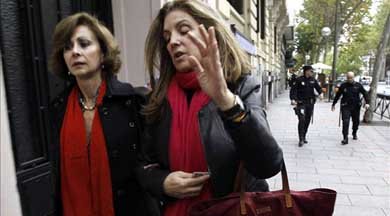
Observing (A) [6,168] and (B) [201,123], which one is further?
(A) [6,168]

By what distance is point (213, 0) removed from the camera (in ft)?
20.5

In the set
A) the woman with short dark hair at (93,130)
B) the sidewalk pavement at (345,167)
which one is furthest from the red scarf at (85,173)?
the sidewalk pavement at (345,167)

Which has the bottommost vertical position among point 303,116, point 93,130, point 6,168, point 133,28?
point 303,116

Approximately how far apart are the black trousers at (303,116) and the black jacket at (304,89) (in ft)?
0.59

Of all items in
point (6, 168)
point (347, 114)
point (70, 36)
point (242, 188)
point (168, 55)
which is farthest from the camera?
point (347, 114)

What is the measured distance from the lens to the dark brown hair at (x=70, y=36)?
2145 millimetres

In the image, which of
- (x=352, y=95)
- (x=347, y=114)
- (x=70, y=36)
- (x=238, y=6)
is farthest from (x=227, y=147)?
(x=238, y=6)

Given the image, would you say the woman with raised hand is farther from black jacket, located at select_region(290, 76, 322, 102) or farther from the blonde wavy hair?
black jacket, located at select_region(290, 76, 322, 102)

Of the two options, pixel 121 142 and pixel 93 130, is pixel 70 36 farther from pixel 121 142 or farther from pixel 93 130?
pixel 121 142

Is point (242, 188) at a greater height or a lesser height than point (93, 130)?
lesser

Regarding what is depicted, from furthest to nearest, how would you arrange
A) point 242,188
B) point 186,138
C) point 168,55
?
point 168,55 → point 186,138 → point 242,188

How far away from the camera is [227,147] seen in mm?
1404

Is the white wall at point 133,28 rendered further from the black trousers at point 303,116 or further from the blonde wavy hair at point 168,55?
the black trousers at point 303,116

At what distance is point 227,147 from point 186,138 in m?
0.19
